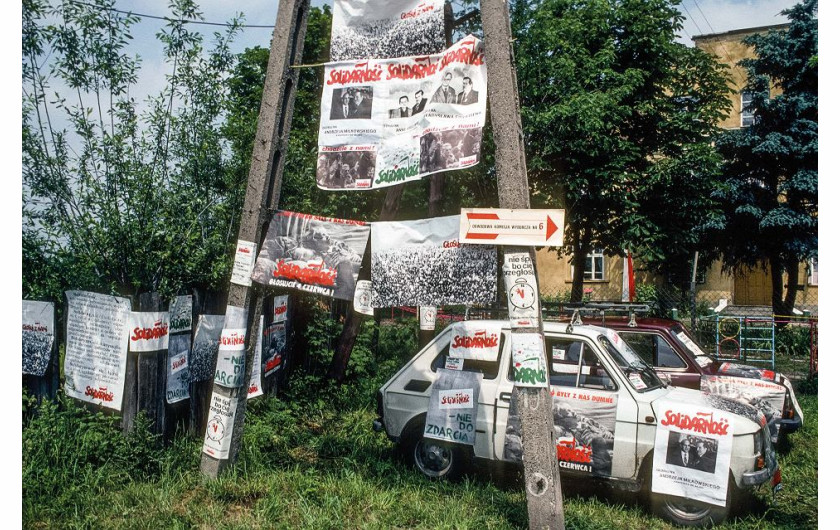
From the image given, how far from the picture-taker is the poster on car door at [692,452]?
16.6 ft

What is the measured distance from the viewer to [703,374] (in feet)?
24.5

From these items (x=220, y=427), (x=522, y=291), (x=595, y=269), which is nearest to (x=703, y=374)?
(x=522, y=291)

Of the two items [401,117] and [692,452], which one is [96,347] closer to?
[401,117]

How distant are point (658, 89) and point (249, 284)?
1256 centimetres

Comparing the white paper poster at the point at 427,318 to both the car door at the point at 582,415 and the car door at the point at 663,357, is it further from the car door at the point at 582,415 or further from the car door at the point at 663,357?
the car door at the point at 582,415

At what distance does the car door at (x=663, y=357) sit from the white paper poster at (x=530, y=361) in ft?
11.1

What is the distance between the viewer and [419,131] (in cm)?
535

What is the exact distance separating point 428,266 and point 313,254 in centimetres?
120

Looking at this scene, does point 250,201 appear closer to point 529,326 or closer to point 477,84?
point 477,84

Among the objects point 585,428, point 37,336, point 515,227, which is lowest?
point 585,428

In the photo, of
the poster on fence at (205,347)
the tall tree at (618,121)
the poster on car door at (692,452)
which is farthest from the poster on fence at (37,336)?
the tall tree at (618,121)

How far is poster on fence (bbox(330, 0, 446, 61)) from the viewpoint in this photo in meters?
5.67

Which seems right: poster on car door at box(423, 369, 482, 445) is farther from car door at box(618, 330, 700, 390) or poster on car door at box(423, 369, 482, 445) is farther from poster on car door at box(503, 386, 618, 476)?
car door at box(618, 330, 700, 390)

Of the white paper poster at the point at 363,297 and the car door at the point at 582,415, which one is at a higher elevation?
the white paper poster at the point at 363,297
